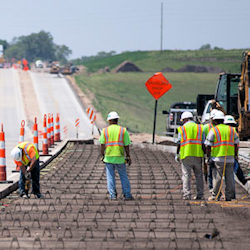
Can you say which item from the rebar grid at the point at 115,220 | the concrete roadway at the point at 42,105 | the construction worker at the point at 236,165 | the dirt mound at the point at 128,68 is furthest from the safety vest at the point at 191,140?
the dirt mound at the point at 128,68

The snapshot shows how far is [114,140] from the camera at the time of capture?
1241 cm

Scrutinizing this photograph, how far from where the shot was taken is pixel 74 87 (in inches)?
2734

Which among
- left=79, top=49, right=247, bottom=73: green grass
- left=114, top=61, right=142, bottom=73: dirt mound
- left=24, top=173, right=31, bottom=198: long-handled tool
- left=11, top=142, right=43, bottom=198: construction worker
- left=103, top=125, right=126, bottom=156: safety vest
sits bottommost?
left=114, top=61, right=142, bottom=73: dirt mound

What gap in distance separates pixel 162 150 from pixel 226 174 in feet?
44.7

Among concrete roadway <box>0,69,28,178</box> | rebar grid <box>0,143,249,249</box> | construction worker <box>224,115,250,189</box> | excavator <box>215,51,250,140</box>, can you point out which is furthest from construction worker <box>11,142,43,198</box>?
concrete roadway <box>0,69,28,178</box>

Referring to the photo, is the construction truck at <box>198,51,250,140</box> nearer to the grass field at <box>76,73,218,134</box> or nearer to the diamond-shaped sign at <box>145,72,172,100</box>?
the diamond-shaped sign at <box>145,72,172,100</box>

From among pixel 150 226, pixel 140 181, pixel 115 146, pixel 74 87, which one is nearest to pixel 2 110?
pixel 74 87

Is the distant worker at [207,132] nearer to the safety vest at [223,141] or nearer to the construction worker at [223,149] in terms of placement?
the construction worker at [223,149]

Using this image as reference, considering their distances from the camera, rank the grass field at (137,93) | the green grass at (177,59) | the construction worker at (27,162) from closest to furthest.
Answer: the construction worker at (27,162) → the grass field at (137,93) → the green grass at (177,59)

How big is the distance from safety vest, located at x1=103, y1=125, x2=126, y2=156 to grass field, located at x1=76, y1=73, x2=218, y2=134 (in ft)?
114

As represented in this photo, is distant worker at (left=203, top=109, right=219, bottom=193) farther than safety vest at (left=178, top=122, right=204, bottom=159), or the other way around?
distant worker at (left=203, top=109, right=219, bottom=193)

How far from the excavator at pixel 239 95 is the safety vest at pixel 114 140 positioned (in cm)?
1334

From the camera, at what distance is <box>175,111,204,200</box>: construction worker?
12.4 meters

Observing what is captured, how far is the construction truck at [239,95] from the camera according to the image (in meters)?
25.4
